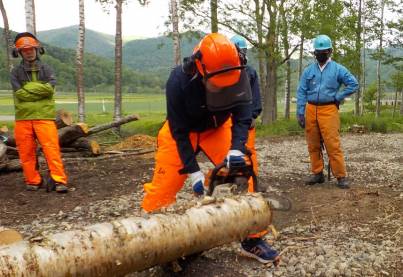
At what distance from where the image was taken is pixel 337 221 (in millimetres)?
4605

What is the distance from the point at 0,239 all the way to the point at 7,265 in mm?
778

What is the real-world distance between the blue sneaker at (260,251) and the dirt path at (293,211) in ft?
0.20

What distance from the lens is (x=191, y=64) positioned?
317 cm

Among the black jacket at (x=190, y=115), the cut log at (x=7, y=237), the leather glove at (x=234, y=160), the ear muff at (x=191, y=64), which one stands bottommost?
the cut log at (x=7, y=237)

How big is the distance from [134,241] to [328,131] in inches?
155

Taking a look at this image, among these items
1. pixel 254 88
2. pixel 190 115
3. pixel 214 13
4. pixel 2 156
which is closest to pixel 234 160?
pixel 190 115

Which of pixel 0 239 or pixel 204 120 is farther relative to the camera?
pixel 204 120

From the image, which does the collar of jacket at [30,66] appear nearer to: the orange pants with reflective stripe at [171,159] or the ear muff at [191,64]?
the orange pants with reflective stripe at [171,159]

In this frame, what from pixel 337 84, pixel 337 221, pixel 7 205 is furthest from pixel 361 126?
pixel 7 205

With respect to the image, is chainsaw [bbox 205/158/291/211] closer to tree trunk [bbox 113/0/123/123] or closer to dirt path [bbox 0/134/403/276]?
dirt path [bbox 0/134/403/276]

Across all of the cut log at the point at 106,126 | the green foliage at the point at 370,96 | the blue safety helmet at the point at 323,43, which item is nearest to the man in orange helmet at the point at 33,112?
the cut log at the point at 106,126

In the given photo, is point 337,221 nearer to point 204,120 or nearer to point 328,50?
point 204,120

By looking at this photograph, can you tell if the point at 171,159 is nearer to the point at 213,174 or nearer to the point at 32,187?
the point at 213,174

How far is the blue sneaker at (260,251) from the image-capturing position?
3525mm
